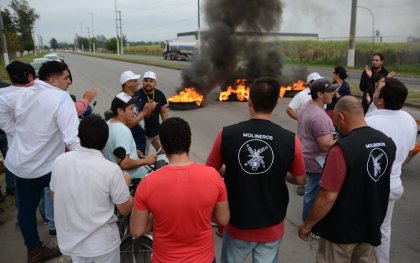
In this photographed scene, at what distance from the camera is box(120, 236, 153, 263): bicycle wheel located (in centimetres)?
312

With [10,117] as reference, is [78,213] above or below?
below

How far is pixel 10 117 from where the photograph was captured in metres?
3.54

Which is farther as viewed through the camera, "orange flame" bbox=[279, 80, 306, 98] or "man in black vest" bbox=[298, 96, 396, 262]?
"orange flame" bbox=[279, 80, 306, 98]

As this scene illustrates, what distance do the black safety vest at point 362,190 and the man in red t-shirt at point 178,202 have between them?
85cm

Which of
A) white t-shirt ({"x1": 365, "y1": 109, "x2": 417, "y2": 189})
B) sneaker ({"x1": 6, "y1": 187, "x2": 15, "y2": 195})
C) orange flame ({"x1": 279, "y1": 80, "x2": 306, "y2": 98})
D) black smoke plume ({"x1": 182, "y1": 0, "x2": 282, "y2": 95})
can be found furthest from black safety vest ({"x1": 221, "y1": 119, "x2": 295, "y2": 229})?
black smoke plume ({"x1": 182, "y1": 0, "x2": 282, "y2": 95})

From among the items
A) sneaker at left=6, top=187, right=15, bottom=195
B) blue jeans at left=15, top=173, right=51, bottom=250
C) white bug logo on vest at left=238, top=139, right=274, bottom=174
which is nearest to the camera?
white bug logo on vest at left=238, top=139, right=274, bottom=174

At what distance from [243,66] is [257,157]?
15038 mm

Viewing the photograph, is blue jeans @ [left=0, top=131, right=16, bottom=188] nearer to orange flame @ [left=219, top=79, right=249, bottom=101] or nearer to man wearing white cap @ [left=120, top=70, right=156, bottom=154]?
man wearing white cap @ [left=120, top=70, right=156, bottom=154]

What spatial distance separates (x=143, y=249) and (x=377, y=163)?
7.02 feet

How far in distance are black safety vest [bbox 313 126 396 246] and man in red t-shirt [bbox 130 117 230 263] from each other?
85cm

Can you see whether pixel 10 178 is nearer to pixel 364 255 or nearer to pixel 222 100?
pixel 364 255

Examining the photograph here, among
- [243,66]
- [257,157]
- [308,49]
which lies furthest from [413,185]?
[308,49]

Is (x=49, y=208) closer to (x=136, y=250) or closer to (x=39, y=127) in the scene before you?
(x=39, y=127)

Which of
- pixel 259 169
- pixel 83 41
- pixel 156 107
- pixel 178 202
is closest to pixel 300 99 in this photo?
pixel 156 107
